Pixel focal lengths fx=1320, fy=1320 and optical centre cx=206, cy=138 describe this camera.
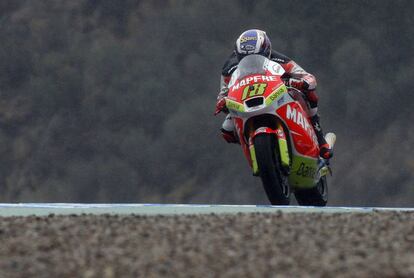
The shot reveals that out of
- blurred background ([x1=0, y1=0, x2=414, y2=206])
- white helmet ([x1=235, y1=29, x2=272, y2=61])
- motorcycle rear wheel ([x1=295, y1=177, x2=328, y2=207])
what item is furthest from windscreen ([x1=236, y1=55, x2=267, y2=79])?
blurred background ([x1=0, y1=0, x2=414, y2=206])

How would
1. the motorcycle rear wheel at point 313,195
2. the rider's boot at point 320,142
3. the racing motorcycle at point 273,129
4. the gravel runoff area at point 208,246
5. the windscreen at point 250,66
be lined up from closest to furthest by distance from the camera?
1. the gravel runoff area at point 208,246
2. the racing motorcycle at point 273,129
3. the windscreen at point 250,66
4. the rider's boot at point 320,142
5. the motorcycle rear wheel at point 313,195

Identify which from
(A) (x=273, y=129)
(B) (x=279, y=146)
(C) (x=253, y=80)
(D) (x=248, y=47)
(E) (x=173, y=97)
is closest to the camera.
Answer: (B) (x=279, y=146)

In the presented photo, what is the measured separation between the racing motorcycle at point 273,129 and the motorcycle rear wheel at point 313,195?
33 mm

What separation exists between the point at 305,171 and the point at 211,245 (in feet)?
19.9

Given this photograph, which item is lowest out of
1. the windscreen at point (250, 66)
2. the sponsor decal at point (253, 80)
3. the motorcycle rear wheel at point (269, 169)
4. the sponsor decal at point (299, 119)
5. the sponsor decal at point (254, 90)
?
the motorcycle rear wheel at point (269, 169)

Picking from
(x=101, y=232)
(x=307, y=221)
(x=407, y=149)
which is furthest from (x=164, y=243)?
(x=407, y=149)

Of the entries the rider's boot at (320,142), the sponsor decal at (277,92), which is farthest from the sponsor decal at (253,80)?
the rider's boot at (320,142)

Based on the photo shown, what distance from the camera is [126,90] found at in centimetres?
2561

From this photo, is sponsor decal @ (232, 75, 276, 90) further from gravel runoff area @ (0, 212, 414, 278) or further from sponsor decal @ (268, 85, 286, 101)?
gravel runoff area @ (0, 212, 414, 278)

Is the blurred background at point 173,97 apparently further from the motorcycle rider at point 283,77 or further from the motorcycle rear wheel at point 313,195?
the motorcycle rider at point 283,77

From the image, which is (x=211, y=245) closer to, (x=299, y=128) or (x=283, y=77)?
(x=299, y=128)

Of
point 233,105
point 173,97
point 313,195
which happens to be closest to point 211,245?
point 233,105

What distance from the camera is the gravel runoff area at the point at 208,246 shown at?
547 cm

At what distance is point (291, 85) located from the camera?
12117mm
